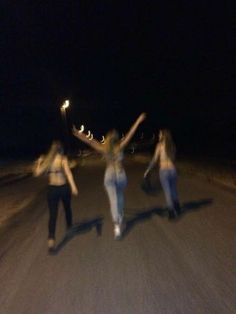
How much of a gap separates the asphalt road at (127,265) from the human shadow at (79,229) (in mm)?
20

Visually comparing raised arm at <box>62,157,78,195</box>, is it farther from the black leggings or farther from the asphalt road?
the asphalt road

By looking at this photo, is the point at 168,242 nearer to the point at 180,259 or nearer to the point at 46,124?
the point at 180,259

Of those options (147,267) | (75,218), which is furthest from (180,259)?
(75,218)

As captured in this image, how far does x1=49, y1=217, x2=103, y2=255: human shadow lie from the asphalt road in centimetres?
2

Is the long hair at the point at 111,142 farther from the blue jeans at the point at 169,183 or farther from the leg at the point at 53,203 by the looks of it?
the blue jeans at the point at 169,183

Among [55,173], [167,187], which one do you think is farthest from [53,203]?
[167,187]

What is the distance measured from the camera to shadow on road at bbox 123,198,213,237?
40.2ft

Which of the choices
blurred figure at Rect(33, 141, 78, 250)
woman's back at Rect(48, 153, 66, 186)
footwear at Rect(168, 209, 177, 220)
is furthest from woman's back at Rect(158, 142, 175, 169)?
woman's back at Rect(48, 153, 66, 186)

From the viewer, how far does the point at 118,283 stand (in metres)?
7.17

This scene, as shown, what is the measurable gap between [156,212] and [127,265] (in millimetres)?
5584

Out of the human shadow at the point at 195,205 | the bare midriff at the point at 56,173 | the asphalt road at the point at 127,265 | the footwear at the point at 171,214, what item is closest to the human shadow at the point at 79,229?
the asphalt road at the point at 127,265

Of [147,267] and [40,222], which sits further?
[40,222]

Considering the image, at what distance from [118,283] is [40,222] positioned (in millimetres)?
6730

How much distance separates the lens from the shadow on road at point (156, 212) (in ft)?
40.2
